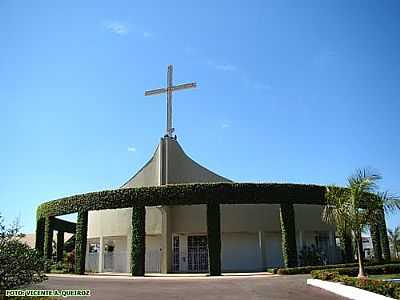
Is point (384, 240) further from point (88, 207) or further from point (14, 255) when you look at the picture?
point (14, 255)

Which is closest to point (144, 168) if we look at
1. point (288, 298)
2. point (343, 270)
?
point (343, 270)

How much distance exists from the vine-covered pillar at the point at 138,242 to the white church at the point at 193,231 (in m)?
3.19

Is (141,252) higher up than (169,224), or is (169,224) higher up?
(169,224)

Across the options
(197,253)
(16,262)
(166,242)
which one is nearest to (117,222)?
(166,242)

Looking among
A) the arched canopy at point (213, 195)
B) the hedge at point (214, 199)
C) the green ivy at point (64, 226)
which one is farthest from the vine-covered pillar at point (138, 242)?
the green ivy at point (64, 226)

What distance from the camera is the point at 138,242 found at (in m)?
28.1

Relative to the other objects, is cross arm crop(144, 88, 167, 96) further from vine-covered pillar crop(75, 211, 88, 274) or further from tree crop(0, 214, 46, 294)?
tree crop(0, 214, 46, 294)

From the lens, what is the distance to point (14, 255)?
804cm

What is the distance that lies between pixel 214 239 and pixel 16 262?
19504 millimetres

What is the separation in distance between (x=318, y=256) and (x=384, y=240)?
22.7 ft

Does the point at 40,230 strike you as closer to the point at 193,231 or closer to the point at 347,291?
the point at 193,231

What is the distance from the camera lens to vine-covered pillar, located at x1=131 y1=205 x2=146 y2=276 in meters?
27.5

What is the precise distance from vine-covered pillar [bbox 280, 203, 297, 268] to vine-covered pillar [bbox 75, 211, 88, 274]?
14.8 metres

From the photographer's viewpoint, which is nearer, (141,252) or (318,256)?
(141,252)
